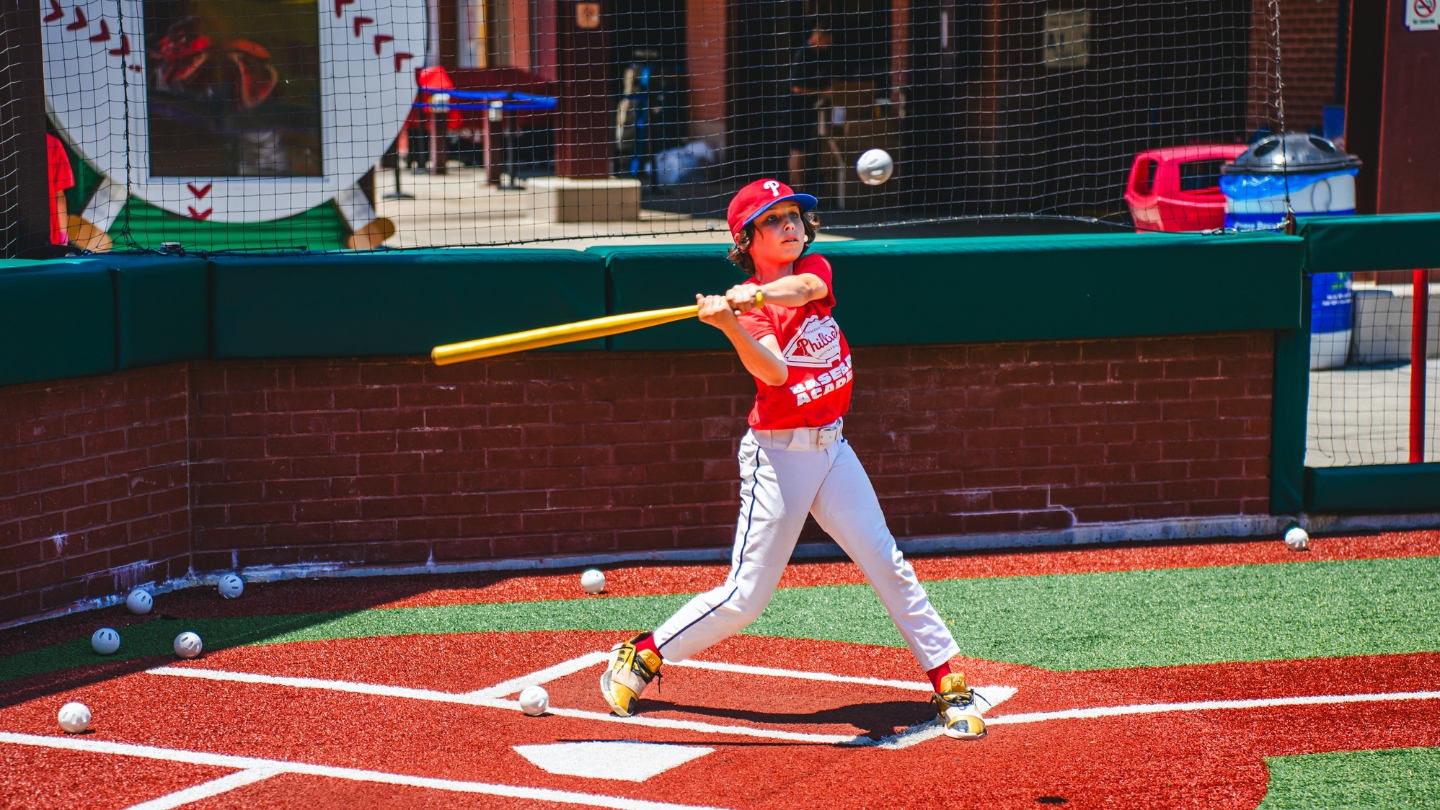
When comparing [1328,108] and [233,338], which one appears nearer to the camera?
[233,338]

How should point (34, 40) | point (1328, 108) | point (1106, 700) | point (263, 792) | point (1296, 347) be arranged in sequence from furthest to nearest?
point (1328, 108), point (1296, 347), point (34, 40), point (1106, 700), point (263, 792)

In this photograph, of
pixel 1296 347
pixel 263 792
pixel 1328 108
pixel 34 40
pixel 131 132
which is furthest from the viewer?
pixel 1328 108

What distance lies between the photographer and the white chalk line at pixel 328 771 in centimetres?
402

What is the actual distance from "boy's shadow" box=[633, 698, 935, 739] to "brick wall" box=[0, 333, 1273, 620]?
193 centimetres

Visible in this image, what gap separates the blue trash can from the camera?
10.1 m

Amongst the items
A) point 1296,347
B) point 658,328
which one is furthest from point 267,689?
point 1296,347

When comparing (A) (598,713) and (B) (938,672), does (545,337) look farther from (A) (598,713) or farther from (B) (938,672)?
(B) (938,672)

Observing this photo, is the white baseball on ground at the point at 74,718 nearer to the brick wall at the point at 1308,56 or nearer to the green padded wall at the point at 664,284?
the green padded wall at the point at 664,284

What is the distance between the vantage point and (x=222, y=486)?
639 cm

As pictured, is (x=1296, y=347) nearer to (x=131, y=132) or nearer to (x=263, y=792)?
(x=263, y=792)

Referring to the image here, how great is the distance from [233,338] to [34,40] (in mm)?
1519

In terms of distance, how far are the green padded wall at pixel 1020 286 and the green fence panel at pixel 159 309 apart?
174 centimetres

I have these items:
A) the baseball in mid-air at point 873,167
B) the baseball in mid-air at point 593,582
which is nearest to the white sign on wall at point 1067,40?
the baseball in mid-air at point 873,167

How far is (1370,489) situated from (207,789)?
558 cm
